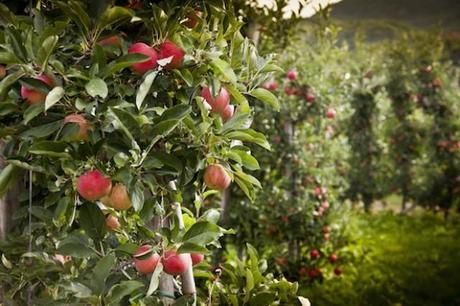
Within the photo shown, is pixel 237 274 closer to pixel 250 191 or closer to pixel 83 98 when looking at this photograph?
pixel 250 191

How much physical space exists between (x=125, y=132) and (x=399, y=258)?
493cm

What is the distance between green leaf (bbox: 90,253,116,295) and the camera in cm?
109

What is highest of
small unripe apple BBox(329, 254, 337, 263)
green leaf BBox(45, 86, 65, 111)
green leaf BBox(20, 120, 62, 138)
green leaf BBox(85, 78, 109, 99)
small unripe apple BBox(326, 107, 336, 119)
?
green leaf BBox(85, 78, 109, 99)

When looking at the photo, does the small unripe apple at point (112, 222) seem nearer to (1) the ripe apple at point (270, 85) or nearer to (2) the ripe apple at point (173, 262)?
(2) the ripe apple at point (173, 262)

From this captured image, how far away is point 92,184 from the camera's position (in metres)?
1.03

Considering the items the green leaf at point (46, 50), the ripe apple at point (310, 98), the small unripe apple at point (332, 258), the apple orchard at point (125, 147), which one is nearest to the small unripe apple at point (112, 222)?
the apple orchard at point (125, 147)

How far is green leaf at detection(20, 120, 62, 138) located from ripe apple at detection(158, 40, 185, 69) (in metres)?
0.23

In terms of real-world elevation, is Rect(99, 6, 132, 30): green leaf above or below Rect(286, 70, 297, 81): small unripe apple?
above

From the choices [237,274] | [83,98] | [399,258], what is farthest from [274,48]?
[399,258]

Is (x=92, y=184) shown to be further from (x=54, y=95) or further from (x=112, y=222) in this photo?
(x=112, y=222)

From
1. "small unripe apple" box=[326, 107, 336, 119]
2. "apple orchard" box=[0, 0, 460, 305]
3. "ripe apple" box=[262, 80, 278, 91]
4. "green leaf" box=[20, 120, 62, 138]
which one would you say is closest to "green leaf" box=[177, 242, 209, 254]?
"apple orchard" box=[0, 0, 460, 305]

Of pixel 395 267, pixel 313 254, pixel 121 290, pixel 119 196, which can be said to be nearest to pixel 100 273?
pixel 121 290

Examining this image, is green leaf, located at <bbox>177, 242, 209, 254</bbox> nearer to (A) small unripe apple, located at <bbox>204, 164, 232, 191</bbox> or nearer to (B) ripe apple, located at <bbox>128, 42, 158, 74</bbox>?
(A) small unripe apple, located at <bbox>204, 164, 232, 191</bbox>

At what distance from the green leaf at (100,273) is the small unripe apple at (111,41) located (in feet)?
1.29
